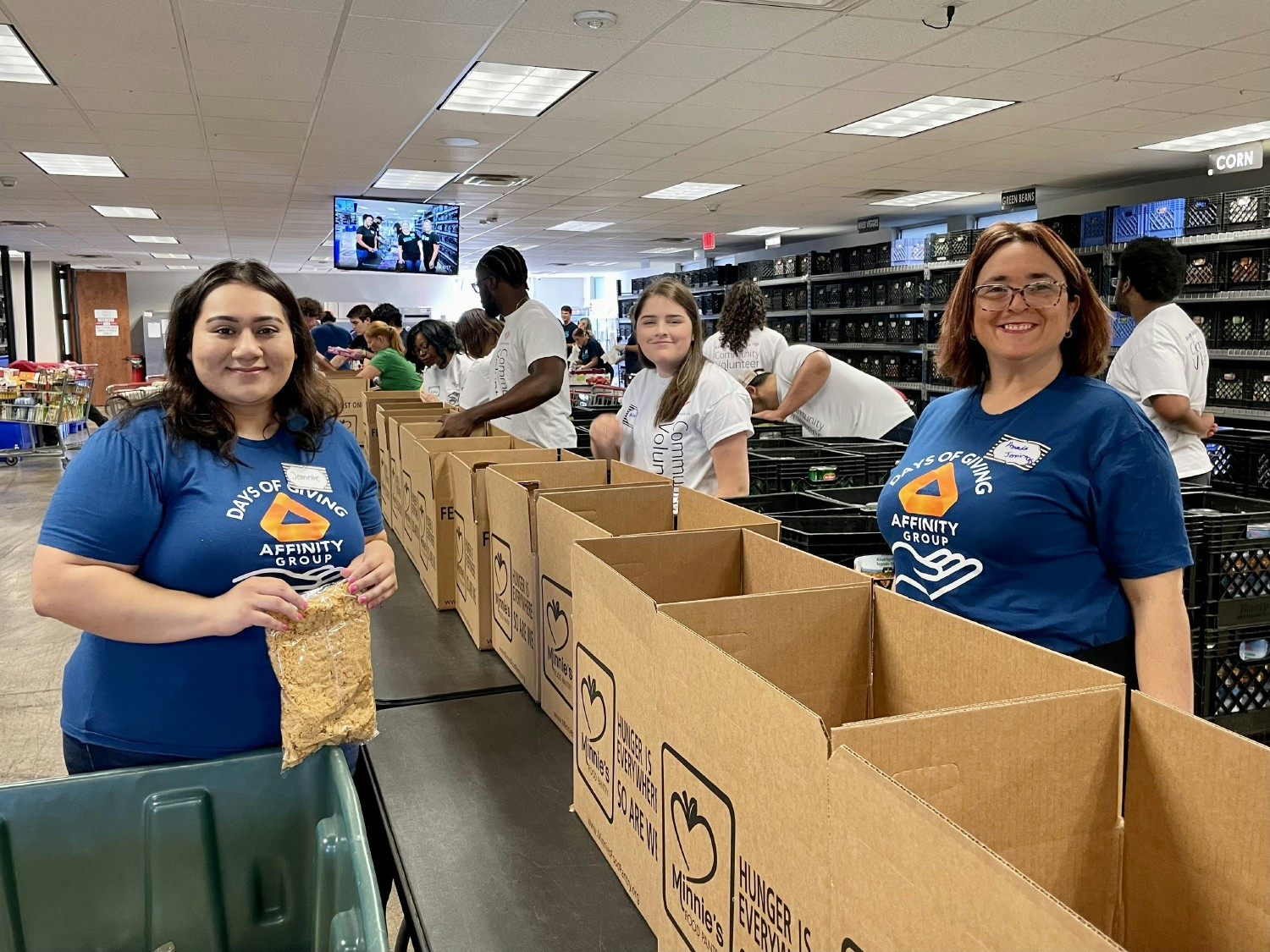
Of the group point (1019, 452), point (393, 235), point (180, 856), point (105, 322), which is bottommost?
point (180, 856)

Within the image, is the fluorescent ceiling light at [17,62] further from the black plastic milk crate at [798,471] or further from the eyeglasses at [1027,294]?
the eyeglasses at [1027,294]

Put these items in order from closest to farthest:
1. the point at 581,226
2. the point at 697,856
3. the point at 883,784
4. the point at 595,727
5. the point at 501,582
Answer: the point at 883,784 → the point at 697,856 → the point at 595,727 → the point at 501,582 → the point at 581,226

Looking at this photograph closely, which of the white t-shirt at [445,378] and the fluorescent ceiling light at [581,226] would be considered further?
the fluorescent ceiling light at [581,226]

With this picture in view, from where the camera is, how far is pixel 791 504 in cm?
265

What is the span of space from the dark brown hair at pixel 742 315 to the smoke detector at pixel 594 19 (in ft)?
4.83

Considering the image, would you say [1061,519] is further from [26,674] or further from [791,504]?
[26,674]

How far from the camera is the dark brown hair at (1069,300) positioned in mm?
1596

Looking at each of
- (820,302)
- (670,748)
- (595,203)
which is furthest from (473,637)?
(820,302)

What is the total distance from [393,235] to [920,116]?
5.26m

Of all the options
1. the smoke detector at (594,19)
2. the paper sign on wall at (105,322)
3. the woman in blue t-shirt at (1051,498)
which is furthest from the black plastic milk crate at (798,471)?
the paper sign on wall at (105,322)

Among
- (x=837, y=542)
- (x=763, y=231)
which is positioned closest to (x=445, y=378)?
(x=837, y=542)

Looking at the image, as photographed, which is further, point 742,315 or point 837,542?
point 742,315

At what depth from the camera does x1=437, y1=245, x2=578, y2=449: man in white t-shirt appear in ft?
11.0

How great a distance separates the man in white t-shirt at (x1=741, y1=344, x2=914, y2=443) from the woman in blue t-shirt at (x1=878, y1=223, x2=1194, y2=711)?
2.74 meters
